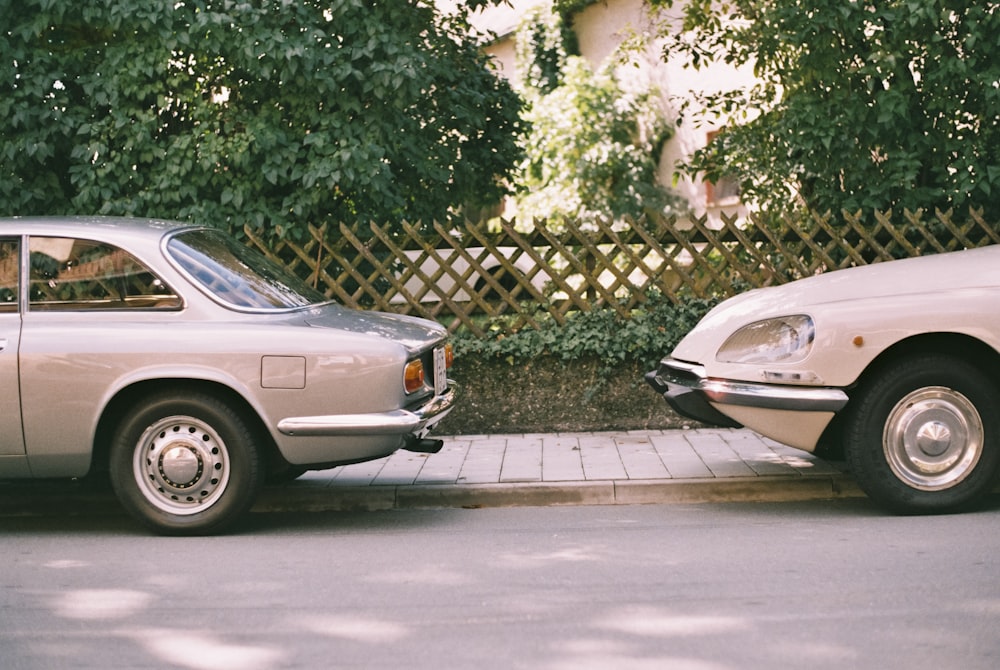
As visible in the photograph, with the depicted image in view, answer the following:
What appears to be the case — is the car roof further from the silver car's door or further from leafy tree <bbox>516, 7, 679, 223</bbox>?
leafy tree <bbox>516, 7, 679, 223</bbox>

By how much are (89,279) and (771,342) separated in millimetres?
3616

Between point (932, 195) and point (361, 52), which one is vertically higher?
point (361, 52)

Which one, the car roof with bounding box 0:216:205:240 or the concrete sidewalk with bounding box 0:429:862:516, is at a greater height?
the car roof with bounding box 0:216:205:240

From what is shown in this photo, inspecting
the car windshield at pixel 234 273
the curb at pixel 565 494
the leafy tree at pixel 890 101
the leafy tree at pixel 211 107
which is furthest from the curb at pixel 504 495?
the leafy tree at pixel 890 101

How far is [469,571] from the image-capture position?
5.58 m

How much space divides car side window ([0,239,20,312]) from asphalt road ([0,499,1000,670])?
4.13 feet

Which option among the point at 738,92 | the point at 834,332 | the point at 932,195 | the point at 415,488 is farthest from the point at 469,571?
the point at 738,92

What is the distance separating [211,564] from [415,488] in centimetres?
170

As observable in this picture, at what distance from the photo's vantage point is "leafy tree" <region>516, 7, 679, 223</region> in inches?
854

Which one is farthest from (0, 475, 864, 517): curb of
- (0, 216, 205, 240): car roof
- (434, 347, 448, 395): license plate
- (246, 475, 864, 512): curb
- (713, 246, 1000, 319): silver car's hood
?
(0, 216, 205, 240): car roof

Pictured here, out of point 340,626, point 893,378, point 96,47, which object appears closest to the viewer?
point 340,626

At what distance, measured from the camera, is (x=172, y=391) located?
20.9 ft

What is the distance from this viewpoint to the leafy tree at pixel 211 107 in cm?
955

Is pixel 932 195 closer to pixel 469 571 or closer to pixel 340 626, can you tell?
pixel 469 571
